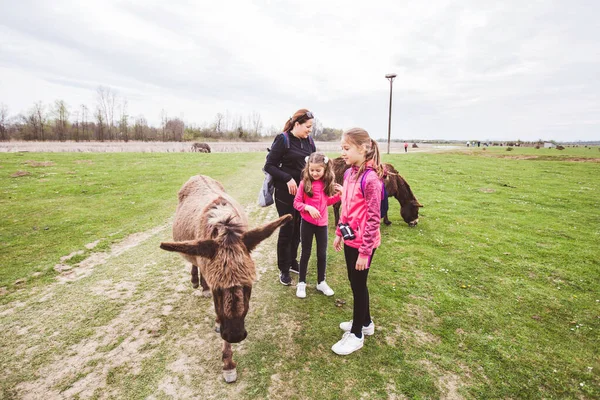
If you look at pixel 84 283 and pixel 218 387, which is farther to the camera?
pixel 84 283

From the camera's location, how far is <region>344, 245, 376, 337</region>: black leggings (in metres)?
3.43

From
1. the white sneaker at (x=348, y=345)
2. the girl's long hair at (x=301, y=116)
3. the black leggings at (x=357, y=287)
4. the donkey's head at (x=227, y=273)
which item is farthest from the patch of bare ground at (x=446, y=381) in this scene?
the girl's long hair at (x=301, y=116)

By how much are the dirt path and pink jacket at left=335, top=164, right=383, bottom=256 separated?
232 centimetres

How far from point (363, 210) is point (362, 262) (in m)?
0.69

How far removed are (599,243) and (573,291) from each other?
4427mm

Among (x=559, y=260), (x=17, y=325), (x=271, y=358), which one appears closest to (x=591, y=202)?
(x=559, y=260)

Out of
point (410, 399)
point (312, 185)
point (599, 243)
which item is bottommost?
point (410, 399)

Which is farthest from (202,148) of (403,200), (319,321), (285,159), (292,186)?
(319,321)

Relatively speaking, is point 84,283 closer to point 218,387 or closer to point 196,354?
point 196,354

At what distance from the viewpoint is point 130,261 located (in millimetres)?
6254

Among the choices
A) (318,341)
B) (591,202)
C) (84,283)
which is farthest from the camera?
(591,202)

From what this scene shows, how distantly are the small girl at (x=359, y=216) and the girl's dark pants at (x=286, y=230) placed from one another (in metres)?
1.55

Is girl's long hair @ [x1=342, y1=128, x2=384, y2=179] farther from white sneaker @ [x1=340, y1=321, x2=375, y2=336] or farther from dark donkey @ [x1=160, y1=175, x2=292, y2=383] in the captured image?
white sneaker @ [x1=340, y1=321, x2=375, y2=336]

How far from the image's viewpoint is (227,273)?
2.62 metres
